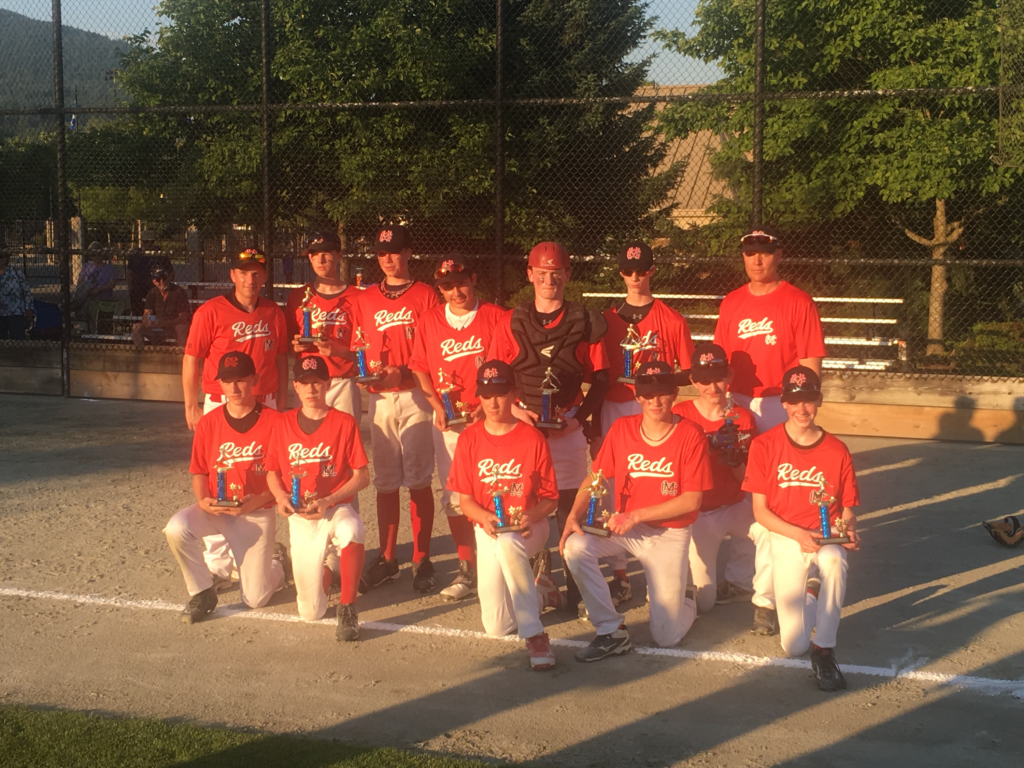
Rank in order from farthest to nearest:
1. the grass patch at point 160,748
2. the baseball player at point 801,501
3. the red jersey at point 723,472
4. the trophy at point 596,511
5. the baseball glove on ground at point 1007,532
Result: the baseball glove on ground at point 1007,532, the red jersey at point 723,472, the trophy at point 596,511, the baseball player at point 801,501, the grass patch at point 160,748

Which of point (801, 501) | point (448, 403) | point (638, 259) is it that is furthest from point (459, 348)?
point (801, 501)

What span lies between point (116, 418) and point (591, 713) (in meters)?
8.45

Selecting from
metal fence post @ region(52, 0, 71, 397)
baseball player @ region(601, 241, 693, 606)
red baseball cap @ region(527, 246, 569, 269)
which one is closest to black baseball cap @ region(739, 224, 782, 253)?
baseball player @ region(601, 241, 693, 606)

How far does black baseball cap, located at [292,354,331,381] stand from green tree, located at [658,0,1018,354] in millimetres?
9518

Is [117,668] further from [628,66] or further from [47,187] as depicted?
[47,187]

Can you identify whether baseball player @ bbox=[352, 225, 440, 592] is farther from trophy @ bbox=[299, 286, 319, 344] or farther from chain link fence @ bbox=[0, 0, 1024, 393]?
chain link fence @ bbox=[0, 0, 1024, 393]

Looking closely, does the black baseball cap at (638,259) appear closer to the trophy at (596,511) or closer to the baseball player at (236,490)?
the trophy at (596,511)

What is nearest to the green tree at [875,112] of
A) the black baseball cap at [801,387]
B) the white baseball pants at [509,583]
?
the black baseball cap at [801,387]

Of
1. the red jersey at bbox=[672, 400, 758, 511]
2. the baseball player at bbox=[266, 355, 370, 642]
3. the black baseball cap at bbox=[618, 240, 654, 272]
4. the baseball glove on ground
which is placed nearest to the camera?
the baseball player at bbox=[266, 355, 370, 642]

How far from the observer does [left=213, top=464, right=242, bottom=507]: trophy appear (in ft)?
18.4

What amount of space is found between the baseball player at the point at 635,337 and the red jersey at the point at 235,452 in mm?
1950

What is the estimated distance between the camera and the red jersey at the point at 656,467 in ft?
17.6

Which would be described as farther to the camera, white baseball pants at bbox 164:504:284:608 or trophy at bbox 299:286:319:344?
trophy at bbox 299:286:319:344

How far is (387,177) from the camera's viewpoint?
13500 mm
